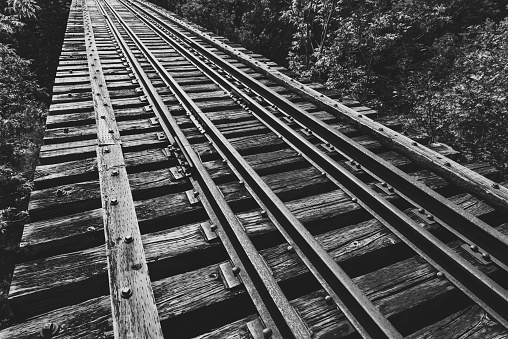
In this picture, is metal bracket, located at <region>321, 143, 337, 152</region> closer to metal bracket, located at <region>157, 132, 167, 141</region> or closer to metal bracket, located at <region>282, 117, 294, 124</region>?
metal bracket, located at <region>282, 117, 294, 124</region>

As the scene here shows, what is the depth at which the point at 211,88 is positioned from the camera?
529 centimetres

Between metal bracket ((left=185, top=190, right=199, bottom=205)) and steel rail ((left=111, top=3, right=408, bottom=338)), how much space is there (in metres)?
0.49

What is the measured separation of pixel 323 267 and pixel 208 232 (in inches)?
34.6

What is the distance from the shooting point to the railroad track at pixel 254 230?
1732 millimetres

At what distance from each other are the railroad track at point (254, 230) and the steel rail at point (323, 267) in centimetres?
1

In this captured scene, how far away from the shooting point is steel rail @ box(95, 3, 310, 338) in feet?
5.32

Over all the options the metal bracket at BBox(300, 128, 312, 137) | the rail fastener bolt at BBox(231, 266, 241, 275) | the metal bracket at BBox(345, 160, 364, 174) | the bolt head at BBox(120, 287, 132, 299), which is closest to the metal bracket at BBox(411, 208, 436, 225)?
the metal bracket at BBox(345, 160, 364, 174)

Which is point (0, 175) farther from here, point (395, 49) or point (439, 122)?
point (395, 49)

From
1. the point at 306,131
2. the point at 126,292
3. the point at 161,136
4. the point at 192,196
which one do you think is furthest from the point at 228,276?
the point at 306,131

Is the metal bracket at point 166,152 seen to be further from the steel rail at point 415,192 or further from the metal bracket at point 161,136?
the steel rail at point 415,192

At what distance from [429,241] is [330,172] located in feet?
3.82

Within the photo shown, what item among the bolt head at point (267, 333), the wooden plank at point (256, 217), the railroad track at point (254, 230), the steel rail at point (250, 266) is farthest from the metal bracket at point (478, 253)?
the bolt head at point (267, 333)

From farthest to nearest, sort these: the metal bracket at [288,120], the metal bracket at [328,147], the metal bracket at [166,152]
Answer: the metal bracket at [288,120] < the metal bracket at [328,147] < the metal bracket at [166,152]

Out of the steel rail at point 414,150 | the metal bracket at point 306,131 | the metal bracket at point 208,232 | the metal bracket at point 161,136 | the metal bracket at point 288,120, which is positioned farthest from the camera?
the metal bracket at point 288,120
